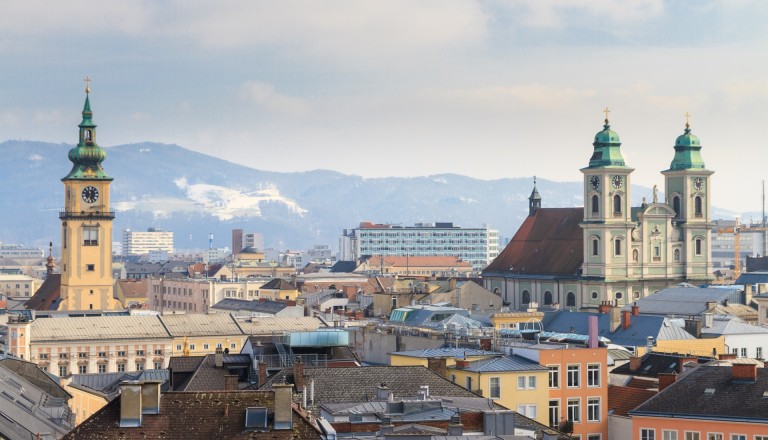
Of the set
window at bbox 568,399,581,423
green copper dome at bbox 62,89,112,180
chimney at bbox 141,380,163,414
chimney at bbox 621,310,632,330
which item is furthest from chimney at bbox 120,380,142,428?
green copper dome at bbox 62,89,112,180

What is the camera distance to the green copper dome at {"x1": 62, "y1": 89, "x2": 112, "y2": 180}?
149875 millimetres

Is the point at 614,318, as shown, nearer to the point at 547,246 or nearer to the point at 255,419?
the point at 255,419

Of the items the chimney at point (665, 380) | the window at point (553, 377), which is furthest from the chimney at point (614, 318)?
the chimney at point (665, 380)

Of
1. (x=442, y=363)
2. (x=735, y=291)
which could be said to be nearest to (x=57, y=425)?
(x=442, y=363)

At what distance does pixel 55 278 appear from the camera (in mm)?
154125

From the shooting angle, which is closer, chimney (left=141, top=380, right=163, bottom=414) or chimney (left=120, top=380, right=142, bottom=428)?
chimney (left=120, top=380, right=142, bottom=428)

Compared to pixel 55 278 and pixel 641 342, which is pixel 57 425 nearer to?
pixel 641 342

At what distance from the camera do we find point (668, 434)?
52219 mm

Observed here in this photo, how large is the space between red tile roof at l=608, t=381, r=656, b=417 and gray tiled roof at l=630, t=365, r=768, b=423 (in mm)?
5129

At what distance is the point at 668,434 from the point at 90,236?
337 ft

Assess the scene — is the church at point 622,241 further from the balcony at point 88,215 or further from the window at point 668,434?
the window at point 668,434

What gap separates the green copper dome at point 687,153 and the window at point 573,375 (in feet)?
315

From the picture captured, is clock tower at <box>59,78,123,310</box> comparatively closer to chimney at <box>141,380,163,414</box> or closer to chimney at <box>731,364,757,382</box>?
chimney at <box>731,364,757,382</box>

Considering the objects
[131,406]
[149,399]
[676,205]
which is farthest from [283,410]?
[676,205]
